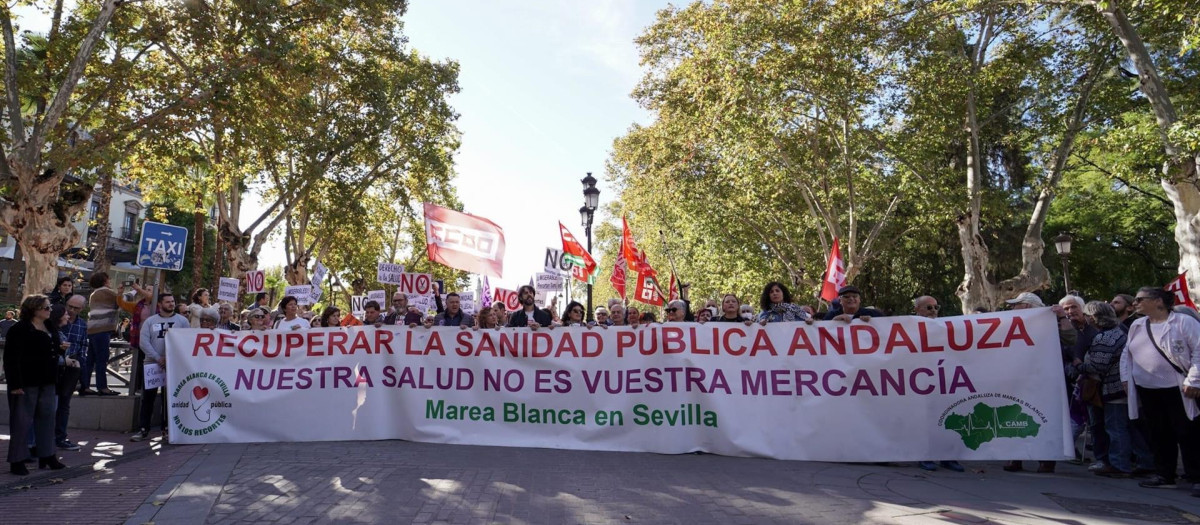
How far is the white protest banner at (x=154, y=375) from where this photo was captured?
8406 millimetres

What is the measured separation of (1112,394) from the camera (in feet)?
23.0

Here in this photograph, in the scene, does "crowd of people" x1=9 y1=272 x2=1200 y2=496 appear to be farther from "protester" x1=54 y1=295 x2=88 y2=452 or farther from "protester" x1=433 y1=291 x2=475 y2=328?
"protester" x1=433 y1=291 x2=475 y2=328

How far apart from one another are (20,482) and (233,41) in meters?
9.62

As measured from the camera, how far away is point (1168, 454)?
21.3 feet

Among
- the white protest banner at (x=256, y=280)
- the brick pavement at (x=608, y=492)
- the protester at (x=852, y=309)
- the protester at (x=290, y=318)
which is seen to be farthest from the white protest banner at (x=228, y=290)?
the protester at (x=852, y=309)

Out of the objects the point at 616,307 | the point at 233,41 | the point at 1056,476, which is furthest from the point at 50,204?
the point at 1056,476

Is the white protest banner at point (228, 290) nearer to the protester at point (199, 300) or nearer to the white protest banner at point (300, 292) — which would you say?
the white protest banner at point (300, 292)

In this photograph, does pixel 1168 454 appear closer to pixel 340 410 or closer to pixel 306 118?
pixel 340 410

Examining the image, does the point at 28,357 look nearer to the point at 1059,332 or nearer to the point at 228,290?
the point at 228,290

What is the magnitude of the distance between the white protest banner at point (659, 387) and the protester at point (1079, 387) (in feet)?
2.34

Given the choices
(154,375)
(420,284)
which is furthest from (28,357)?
(420,284)

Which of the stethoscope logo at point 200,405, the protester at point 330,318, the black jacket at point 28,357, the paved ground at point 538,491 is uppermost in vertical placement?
the protester at point 330,318

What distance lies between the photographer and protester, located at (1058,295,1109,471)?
7328 millimetres

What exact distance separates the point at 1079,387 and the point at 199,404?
9091mm
